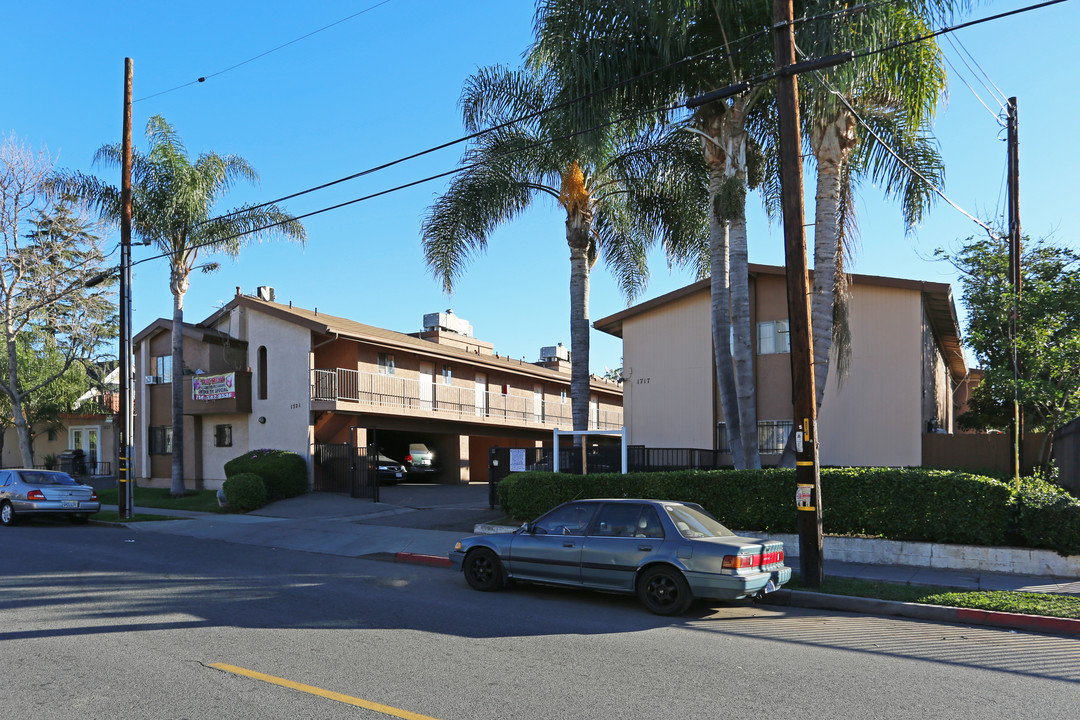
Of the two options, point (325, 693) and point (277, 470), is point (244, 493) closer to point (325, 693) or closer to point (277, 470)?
point (277, 470)

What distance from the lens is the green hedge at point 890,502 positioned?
11875mm

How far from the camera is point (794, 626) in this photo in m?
9.14

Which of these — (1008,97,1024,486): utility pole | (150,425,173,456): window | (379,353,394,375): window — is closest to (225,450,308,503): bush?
(379,353,394,375): window

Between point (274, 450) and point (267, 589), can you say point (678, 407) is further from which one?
point (267, 589)

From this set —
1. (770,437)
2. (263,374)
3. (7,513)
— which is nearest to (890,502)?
(770,437)

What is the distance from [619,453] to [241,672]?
12424 millimetres

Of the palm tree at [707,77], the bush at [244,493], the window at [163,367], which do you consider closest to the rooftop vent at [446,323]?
the window at [163,367]

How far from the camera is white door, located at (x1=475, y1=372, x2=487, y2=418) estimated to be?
110ft

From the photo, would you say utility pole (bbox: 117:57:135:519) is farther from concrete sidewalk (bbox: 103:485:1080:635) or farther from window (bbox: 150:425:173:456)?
window (bbox: 150:425:173:456)

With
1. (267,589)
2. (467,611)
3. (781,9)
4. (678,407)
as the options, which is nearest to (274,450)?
(678,407)

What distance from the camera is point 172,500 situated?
2627cm

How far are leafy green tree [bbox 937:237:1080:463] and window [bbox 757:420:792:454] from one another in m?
5.03

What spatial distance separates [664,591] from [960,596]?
3633 millimetres

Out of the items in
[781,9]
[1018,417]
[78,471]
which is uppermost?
[781,9]
